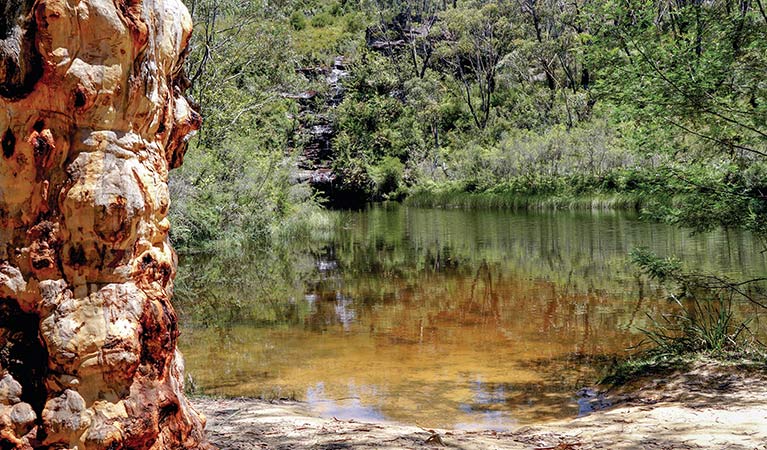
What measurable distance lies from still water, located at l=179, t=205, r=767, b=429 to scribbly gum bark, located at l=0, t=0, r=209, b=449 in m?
3.17

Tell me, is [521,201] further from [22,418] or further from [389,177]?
[22,418]

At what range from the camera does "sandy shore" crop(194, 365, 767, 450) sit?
12.2 ft

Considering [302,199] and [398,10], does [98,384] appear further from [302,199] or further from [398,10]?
[398,10]

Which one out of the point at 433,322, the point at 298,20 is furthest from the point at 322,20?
the point at 433,322

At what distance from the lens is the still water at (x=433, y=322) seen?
233 inches

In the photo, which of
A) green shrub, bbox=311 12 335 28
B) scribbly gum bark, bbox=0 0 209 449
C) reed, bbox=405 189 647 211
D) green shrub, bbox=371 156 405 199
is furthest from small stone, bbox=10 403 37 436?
green shrub, bbox=311 12 335 28

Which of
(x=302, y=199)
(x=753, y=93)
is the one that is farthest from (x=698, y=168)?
(x=302, y=199)

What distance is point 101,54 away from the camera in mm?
2357

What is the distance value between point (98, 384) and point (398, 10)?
5263cm

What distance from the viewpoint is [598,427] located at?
428cm

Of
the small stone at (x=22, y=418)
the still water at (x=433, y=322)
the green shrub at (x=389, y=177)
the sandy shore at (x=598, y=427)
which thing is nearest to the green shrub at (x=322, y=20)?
the green shrub at (x=389, y=177)

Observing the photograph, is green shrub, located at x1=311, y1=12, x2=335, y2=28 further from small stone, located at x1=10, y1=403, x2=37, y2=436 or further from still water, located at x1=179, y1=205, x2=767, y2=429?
small stone, located at x1=10, y1=403, x2=37, y2=436

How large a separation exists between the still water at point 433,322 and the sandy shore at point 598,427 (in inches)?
26.6

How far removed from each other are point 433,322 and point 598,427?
4.59 m
